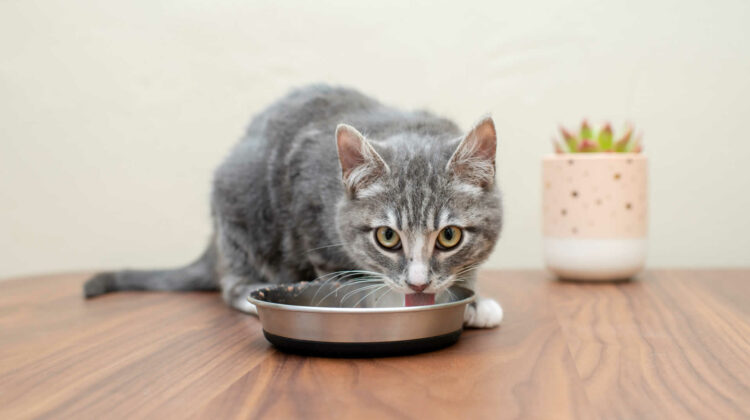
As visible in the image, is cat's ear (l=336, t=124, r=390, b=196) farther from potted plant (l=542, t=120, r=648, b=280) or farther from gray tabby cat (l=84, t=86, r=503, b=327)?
potted plant (l=542, t=120, r=648, b=280)

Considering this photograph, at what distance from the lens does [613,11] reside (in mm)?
2211

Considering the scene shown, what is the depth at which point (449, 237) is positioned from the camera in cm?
129

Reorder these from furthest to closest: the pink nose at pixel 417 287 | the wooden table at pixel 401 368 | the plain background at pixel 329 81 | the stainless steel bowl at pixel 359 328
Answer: the plain background at pixel 329 81 → the pink nose at pixel 417 287 → the stainless steel bowl at pixel 359 328 → the wooden table at pixel 401 368

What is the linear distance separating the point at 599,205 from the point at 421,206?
80cm

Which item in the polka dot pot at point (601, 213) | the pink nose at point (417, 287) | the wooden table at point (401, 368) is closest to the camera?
the wooden table at point (401, 368)

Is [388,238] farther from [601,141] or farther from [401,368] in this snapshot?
[601,141]

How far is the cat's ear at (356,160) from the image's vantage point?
4.19ft

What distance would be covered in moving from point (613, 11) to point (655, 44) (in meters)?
0.19

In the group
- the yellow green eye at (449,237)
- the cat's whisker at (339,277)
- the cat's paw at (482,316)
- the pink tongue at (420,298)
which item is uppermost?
the yellow green eye at (449,237)

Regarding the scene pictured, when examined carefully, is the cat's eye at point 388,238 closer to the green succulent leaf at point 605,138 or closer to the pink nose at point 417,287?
the pink nose at point 417,287

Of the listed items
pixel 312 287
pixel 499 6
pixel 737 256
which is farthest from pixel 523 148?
pixel 312 287

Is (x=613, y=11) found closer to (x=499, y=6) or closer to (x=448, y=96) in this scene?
(x=499, y=6)

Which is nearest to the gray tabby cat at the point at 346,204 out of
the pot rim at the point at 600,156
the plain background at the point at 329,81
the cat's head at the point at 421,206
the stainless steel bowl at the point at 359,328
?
the cat's head at the point at 421,206

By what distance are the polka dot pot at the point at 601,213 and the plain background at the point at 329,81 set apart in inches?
17.4
